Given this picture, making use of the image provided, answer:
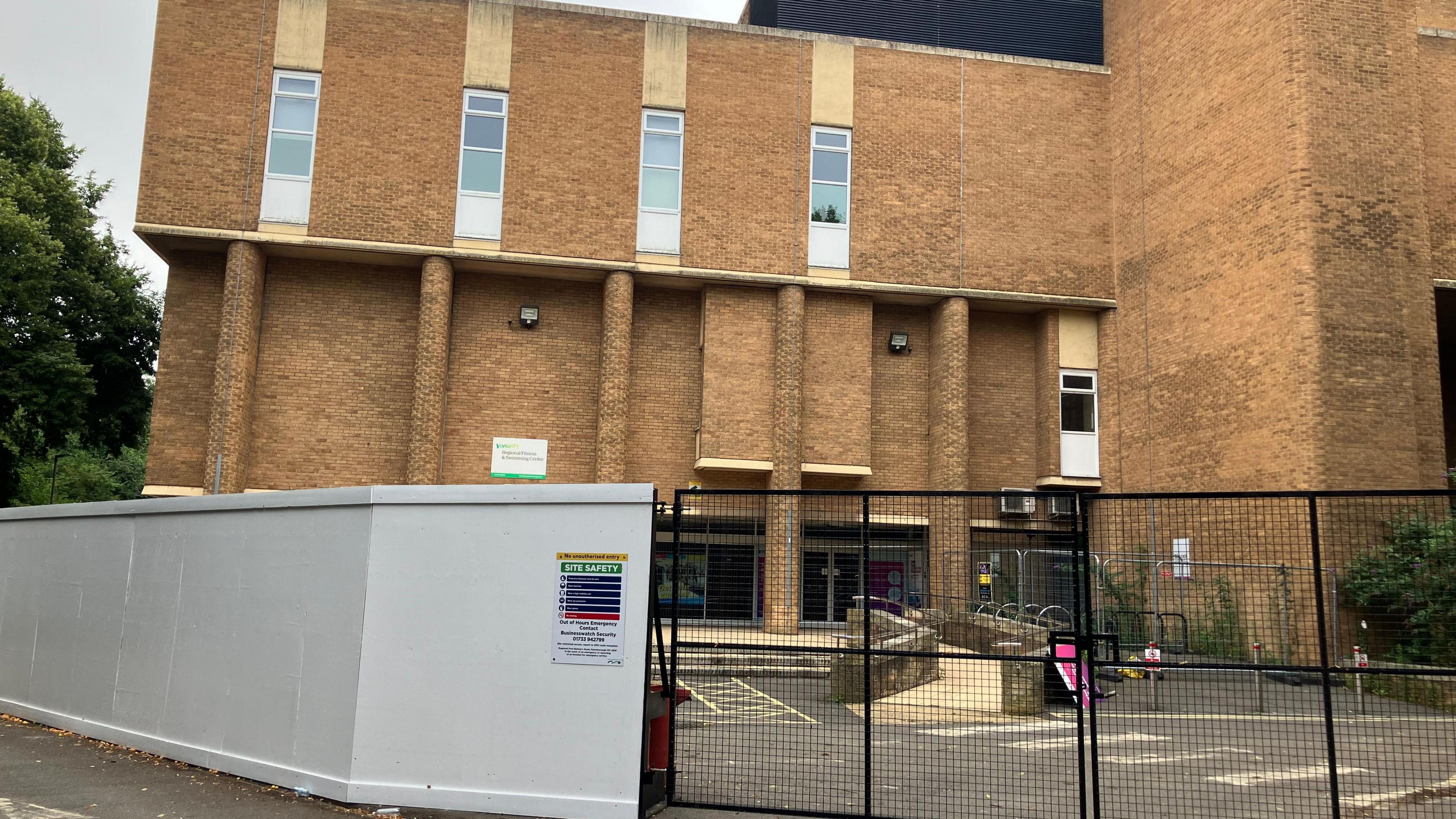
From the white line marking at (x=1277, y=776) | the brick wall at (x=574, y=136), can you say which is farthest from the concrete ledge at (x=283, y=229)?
the white line marking at (x=1277, y=776)

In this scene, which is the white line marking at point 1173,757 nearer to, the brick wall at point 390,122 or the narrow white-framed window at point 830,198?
the narrow white-framed window at point 830,198

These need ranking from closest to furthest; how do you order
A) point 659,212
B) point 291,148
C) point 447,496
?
point 447,496, point 291,148, point 659,212

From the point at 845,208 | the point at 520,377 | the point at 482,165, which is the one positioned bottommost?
the point at 520,377

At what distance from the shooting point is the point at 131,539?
9875 millimetres

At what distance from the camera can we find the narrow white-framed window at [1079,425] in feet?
69.6

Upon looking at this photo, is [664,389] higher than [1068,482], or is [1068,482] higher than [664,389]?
[664,389]

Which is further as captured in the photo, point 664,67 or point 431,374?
point 664,67

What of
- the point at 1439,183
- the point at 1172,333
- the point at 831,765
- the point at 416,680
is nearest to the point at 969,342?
the point at 1172,333

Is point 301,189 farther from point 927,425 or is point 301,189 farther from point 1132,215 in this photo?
point 1132,215

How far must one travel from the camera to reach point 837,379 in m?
20.7

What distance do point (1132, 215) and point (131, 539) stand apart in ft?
63.4

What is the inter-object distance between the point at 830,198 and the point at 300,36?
11.5 m

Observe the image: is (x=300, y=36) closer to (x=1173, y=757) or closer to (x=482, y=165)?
(x=482, y=165)

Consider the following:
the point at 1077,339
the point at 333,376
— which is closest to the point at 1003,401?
the point at 1077,339
